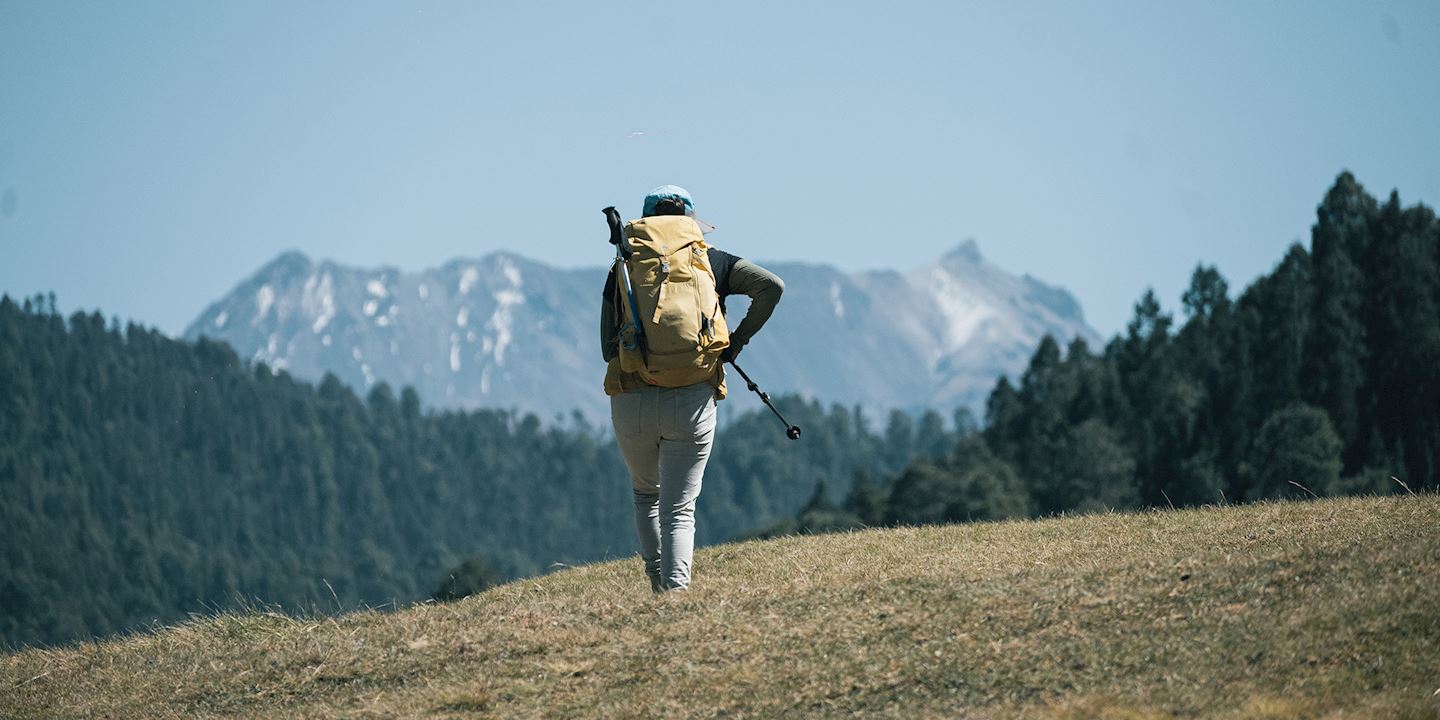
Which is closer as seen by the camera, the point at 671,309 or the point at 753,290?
the point at 671,309

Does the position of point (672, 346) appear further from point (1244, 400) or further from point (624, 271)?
point (1244, 400)

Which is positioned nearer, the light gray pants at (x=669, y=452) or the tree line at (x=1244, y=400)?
the light gray pants at (x=669, y=452)

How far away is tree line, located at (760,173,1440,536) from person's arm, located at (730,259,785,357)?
69903 mm

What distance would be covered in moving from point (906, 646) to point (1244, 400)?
10533cm

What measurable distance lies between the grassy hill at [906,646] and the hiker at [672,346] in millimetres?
724

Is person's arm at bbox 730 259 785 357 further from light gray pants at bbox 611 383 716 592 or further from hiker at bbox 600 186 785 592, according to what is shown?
light gray pants at bbox 611 383 716 592

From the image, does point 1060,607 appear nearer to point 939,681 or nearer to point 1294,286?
point 939,681

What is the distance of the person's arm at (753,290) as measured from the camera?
11891 millimetres

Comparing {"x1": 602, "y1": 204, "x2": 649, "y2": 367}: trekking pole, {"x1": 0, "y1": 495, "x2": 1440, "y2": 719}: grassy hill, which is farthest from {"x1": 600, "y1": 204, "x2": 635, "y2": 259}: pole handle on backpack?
{"x1": 0, "y1": 495, "x2": 1440, "y2": 719}: grassy hill

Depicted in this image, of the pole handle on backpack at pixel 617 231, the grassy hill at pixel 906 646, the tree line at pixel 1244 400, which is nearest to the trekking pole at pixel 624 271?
the pole handle on backpack at pixel 617 231

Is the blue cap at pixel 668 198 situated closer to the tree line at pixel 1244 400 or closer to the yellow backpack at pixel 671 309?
the yellow backpack at pixel 671 309

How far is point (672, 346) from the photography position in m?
11.3

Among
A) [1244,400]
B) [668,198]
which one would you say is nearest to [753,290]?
[668,198]

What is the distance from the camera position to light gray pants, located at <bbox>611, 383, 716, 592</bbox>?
11562 millimetres
